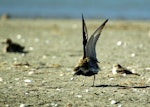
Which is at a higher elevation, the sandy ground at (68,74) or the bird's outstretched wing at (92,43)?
the bird's outstretched wing at (92,43)

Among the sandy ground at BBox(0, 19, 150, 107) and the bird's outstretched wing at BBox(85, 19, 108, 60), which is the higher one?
the bird's outstretched wing at BBox(85, 19, 108, 60)

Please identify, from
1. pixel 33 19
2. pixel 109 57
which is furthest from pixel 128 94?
pixel 33 19

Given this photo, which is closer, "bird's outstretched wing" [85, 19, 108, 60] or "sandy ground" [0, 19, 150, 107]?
"sandy ground" [0, 19, 150, 107]

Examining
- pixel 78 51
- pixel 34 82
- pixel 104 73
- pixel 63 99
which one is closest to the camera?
pixel 63 99

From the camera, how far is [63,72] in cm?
1373

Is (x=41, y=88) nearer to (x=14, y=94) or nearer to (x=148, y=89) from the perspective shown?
(x=14, y=94)

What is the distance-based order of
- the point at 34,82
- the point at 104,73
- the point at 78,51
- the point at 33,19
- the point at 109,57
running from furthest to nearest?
the point at 33,19
the point at 78,51
the point at 109,57
the point at 104,73
the point at 34,82

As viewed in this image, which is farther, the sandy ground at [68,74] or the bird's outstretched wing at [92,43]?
the bird's outstretched wing at [92,43]

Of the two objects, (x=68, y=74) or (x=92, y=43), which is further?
(x=68, y=74)

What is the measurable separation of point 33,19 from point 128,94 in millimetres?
23662

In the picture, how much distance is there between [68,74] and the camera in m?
13.4

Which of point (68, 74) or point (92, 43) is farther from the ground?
point (92, 43)

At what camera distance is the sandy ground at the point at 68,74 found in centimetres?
1040

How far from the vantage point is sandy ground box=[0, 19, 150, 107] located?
34.1 ft
